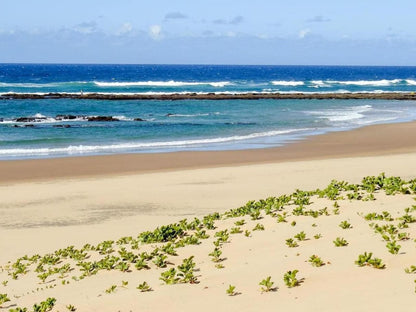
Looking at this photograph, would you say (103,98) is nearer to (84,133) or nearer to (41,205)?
(84,133)

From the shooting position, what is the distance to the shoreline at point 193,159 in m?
20.6

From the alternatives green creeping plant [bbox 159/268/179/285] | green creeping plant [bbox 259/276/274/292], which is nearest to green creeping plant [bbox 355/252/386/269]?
green creeping plant [bbox 259/276/274/292]

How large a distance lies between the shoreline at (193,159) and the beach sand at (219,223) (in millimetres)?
44

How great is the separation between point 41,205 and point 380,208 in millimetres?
8900

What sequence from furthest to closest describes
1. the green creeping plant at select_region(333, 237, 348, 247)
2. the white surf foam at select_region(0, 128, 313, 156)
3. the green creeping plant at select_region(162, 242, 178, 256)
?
the white surf foam at select_region(0, 128, 313, 156) < the green creeping plant at select_region(162, 242, 178, 256) < the green creeping plant at select_region(333, 237, 348, 247)

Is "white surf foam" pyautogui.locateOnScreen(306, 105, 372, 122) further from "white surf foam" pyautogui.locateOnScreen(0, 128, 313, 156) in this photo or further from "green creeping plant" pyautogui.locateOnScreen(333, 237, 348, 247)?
"green creeping plant" pyautogui.locateOnScreen(333, 237, 348, 247)

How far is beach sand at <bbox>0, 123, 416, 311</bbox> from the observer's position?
6.48m

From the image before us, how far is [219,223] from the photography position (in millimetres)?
9781

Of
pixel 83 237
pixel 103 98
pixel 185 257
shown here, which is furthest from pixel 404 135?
pixel 103 98

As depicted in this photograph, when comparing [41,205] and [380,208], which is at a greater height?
[380,208]

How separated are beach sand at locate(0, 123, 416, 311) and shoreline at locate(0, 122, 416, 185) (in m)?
0.04

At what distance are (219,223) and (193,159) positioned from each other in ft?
45.4

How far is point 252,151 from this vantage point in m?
25.8

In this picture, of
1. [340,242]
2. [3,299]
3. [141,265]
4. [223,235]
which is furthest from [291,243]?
[3,299]
